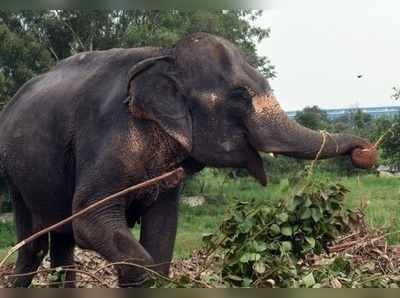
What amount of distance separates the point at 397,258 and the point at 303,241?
1774 millimetres

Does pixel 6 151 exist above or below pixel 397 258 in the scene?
above

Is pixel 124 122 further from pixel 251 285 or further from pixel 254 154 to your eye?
pixel 251 285

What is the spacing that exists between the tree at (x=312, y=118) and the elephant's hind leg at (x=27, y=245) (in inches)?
491

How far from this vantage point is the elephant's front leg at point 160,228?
4.13 meters

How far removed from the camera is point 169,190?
411 centimetres

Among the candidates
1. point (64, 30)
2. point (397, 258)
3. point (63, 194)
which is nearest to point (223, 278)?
point (63, 194)

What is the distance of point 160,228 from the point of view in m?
4.16

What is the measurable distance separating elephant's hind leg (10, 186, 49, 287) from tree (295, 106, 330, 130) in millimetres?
12481

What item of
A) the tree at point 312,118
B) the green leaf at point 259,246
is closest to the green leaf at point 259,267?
the green leaf at point 259,246

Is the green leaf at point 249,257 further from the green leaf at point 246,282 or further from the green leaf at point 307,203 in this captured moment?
the green leaf at point 307,203

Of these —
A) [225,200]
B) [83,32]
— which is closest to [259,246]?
[83,32]

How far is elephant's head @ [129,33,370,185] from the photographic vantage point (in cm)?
374

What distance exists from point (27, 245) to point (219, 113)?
146cm

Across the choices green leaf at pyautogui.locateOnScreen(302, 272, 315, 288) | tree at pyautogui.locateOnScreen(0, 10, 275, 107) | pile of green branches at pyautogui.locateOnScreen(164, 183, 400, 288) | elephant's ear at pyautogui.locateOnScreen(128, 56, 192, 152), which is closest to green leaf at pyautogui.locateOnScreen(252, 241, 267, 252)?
pile of green branches at pyautogui.locateOnScreen(164, 183, 400, 288)
